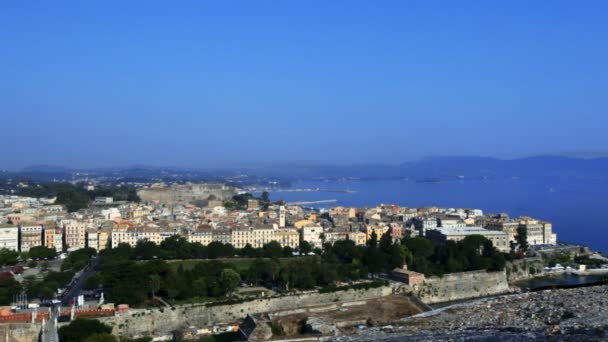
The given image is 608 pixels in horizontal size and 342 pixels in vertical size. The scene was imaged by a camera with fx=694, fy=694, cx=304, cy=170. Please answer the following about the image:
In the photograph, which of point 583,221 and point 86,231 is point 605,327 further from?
point 583,221

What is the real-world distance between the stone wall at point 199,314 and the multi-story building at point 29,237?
14.1m

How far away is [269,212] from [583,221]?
71.7 ft

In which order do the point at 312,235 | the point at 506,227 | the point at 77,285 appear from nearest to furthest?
the point at 77,285
the point at 312,235
the point at 506,227

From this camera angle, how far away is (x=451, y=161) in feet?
579

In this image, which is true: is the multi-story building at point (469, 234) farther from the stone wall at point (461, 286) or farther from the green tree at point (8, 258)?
the green tree at point (8, 258)

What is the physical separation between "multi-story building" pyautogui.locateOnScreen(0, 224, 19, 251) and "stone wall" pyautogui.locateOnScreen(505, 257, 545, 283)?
19146 millimetres

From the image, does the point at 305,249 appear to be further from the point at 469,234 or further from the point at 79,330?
the point at 79,330

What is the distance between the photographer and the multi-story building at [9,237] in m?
28.0

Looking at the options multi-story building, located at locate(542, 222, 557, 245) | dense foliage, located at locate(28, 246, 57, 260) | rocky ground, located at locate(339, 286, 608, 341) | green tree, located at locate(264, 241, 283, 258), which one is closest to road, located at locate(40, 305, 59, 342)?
rocky ground, located at locate(339, 286, 608, 341)

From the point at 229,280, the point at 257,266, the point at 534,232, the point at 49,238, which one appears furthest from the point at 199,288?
the point at 534,232

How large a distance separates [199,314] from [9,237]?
14.7 meters

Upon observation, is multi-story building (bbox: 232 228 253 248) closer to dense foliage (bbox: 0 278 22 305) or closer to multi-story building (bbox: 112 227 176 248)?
multi-story building (bbox: 112 227 176 248)

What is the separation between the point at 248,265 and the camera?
23.5 metres

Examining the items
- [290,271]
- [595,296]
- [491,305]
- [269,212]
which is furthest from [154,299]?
[269,212]
